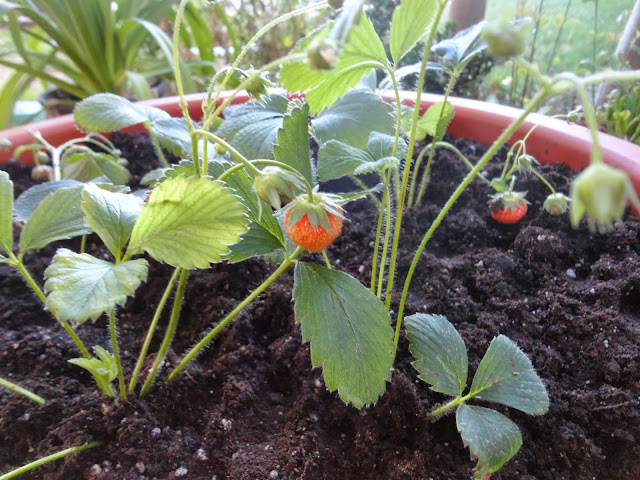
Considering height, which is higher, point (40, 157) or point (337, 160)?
point (337, 160)

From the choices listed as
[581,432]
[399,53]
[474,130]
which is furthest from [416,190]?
[581,432]

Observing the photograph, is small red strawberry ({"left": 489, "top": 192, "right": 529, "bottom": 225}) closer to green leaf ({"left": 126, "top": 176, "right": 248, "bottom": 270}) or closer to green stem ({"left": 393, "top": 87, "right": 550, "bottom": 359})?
green stem ({"left": 393, "top": 87, "right": 550, "bottom": 359})

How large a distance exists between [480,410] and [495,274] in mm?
292

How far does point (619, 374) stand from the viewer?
0.62 meters

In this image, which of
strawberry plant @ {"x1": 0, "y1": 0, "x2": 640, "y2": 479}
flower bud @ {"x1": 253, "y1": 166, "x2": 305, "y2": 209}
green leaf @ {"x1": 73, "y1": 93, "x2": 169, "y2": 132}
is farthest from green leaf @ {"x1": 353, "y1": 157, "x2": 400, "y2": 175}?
green leaf @ {"x1": 73, "y1": 93, "x2": 169, "y2": 132}

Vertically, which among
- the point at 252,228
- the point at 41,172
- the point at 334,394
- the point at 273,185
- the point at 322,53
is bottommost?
the point at 334,394

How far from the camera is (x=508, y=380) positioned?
1.81 ft

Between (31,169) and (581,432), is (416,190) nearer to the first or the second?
(581,432)

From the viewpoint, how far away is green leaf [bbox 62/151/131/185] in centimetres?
88

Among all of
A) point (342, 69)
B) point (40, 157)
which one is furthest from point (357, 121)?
point (40, 157)

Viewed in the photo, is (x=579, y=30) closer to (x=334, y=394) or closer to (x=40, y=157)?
(x=334, y=394)

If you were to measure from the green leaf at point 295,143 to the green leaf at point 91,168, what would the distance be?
48 centimetres

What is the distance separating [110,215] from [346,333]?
28 centimetres

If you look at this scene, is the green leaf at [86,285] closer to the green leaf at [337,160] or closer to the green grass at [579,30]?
the green leaf at [337,160]
